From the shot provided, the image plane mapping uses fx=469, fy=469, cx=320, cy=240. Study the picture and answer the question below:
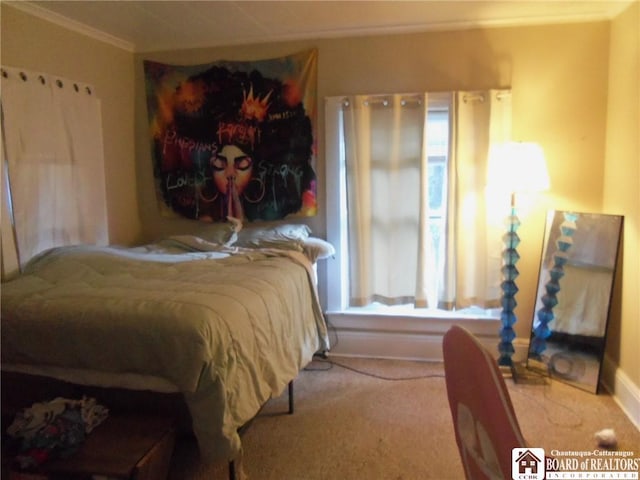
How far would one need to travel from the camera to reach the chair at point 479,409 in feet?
2.46

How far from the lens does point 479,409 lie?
0.83 m

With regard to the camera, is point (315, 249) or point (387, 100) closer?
point (315, 249)

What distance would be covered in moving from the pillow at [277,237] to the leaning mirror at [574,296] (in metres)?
1.60

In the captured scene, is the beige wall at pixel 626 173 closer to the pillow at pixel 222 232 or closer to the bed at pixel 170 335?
the bed at pixel 170 335

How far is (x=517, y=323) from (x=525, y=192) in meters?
0.90

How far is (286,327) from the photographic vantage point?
7.50 feet

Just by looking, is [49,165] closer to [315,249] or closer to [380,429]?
[315,249]

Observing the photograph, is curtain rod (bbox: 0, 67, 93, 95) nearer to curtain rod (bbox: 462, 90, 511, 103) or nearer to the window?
the window

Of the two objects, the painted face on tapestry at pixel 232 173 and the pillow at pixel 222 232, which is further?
the painted face on tapestry at pixel 232 173

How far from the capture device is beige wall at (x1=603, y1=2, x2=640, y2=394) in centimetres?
252

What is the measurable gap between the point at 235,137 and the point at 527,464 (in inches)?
116

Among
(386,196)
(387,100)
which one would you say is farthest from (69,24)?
(386,196)
